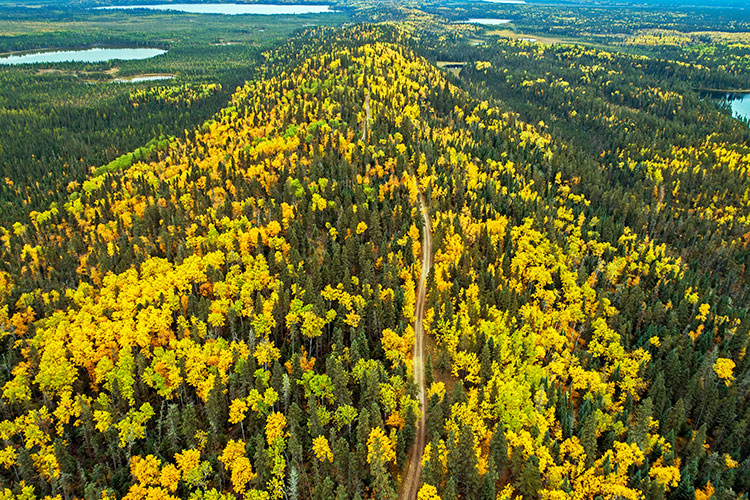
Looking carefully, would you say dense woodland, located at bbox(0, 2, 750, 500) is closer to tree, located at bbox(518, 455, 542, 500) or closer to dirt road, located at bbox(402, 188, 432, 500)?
tree, located at bbox(518, 455, 542, 500)

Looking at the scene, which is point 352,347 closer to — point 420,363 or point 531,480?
point 420,363

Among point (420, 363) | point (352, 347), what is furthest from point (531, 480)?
point (352, 347)

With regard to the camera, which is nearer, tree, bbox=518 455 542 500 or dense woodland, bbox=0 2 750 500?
tree, bbox=518 455 542 500

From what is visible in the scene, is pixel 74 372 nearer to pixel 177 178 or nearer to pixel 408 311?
pixel 408 311

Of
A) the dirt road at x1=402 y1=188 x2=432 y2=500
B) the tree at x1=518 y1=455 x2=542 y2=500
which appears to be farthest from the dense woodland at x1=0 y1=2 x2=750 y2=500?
the dirt road at x1=402 y1=188 x2=432 y2=500

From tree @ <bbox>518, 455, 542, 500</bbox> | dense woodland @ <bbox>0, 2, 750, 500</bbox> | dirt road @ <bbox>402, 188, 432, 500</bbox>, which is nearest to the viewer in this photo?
tree @ <bbox>518, 455, 542, 500</bbox>

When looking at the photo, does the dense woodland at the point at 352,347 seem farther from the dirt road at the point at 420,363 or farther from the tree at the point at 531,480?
the dirt road at the point at 420,363
